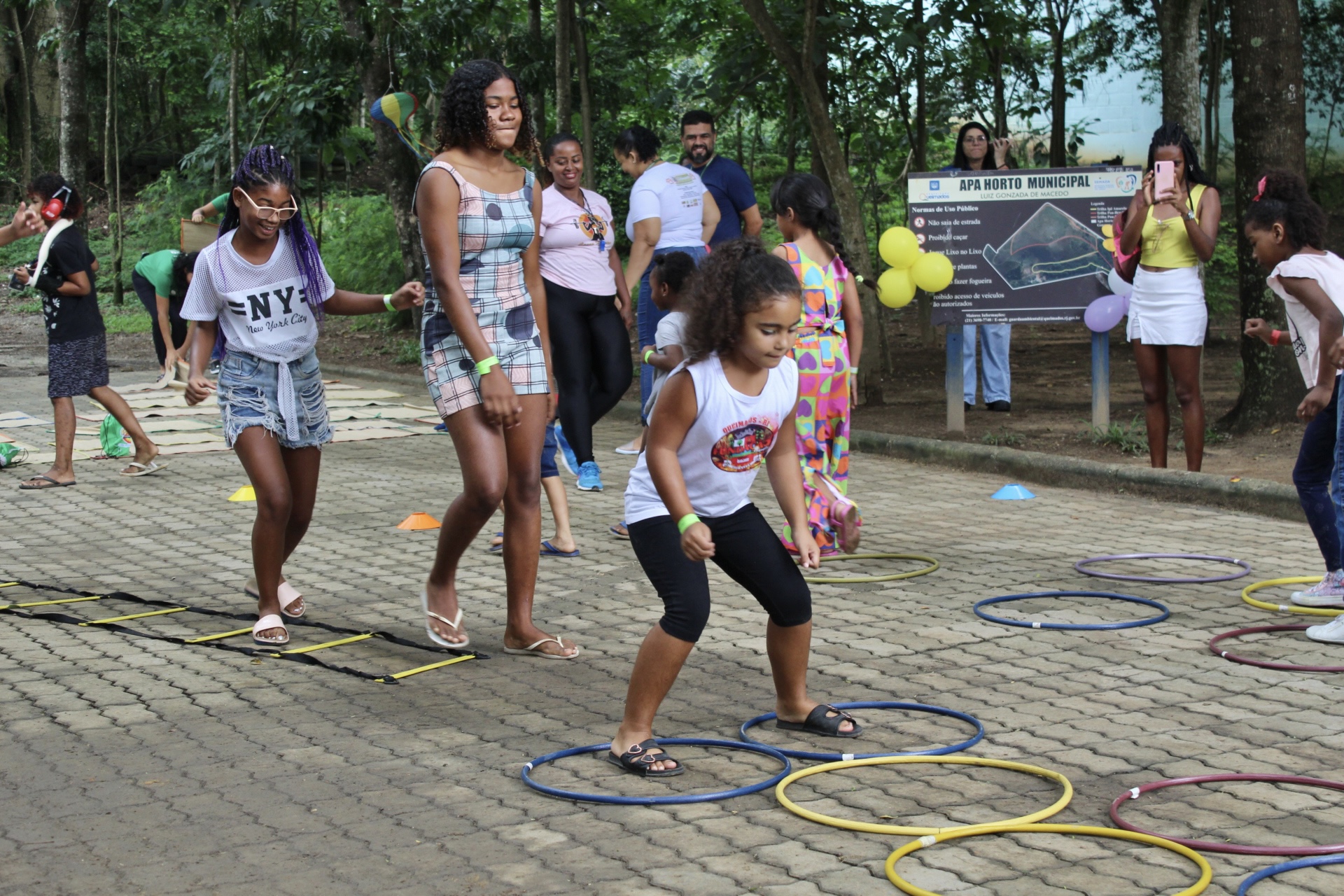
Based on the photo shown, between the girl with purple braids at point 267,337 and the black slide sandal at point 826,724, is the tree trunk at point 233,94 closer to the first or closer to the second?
the girl with purple braids at point 267,337

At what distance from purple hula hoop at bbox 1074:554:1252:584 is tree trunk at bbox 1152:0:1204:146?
703 cm

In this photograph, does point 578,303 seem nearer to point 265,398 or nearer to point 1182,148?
point 265,398

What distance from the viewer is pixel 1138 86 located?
25219 millimetres

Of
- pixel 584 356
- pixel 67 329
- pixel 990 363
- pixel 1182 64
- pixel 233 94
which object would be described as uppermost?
pixel 233 94

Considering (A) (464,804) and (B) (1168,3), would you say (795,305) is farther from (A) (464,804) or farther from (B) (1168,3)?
(B) (1168,3)

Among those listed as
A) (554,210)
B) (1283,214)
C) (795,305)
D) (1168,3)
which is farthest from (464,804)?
(1168,3)

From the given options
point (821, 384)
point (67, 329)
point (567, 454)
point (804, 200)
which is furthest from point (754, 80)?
point (821, 384)

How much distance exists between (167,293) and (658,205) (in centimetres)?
654

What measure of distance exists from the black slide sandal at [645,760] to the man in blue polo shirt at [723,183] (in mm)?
6299

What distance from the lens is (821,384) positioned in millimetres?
7152

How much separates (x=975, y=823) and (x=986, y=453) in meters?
6.59

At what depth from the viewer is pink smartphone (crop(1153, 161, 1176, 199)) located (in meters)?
8.42

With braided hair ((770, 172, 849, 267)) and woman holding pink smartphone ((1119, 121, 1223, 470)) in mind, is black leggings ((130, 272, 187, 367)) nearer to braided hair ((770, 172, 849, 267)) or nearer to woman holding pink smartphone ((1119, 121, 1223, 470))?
braided hair ((770, 172, 849, 267))

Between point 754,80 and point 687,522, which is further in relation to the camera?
point 754,80
